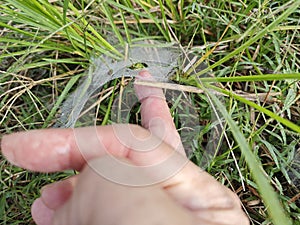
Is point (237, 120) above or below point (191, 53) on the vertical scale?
below

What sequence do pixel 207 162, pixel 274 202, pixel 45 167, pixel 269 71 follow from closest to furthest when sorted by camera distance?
pixel 274 202 < pixel 45 167 < pixel 207 162 < pixel 269 71

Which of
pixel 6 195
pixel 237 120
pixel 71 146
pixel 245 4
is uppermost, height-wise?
pixel 245 4

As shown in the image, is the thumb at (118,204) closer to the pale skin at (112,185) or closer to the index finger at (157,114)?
the pale skin at (112,185)

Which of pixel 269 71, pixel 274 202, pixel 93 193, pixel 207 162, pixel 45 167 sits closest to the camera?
pixel 274 202

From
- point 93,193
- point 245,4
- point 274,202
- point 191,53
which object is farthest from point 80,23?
point 274,202

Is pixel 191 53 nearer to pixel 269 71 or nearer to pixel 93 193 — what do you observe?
pixel 269 71

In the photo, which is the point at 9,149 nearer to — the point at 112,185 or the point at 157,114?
the point at 112,185

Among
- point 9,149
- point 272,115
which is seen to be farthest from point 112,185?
point 272,115
